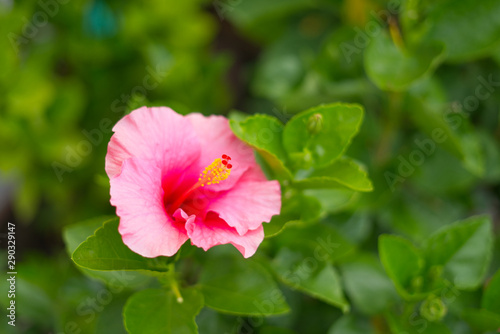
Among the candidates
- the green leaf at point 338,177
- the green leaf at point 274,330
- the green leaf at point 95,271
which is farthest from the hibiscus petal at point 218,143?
the green leaf at point 274,330

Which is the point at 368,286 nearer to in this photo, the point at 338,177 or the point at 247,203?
the point at 338,177

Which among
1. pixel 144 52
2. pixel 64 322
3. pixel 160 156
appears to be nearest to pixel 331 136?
pixel 160 156

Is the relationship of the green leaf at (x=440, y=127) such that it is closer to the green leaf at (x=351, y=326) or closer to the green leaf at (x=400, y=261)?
the green leaf at (x=400, y=261)

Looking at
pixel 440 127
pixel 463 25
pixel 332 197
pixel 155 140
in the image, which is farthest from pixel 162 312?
pixel 463 25

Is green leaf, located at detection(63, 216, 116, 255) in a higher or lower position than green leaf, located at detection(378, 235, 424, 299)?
higher

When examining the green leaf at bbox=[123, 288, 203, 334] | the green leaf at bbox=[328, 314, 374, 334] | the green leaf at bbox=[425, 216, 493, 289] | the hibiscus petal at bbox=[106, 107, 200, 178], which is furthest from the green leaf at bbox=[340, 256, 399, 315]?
the hibiscus petal at bbox=[106, 107, 200, 178]

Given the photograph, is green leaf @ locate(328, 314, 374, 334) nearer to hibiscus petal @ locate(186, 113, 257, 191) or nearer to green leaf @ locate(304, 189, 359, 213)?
green leaf @ locate(304, 189, 359, 213)
